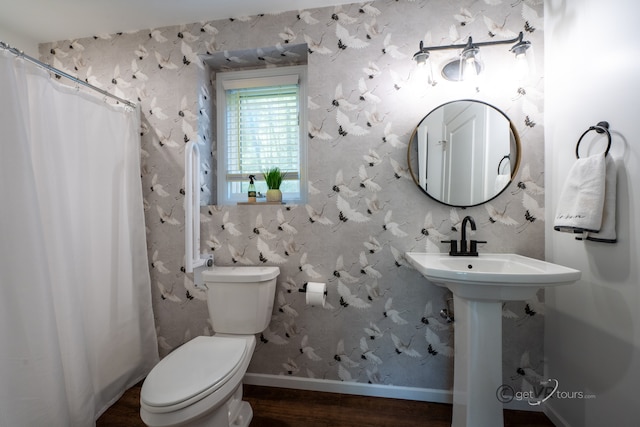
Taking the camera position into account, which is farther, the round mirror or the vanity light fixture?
the round mirror

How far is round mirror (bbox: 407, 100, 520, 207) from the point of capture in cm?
136

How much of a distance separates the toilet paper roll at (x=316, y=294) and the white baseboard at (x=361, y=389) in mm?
526

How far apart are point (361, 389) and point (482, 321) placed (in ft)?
2.79

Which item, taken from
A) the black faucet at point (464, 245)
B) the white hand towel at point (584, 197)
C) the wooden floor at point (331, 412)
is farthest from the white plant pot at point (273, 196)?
the white hand towel at point (584, 197)

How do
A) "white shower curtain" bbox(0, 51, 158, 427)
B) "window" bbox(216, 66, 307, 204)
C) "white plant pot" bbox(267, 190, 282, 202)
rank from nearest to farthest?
1. "white shower curtain" bbox(0, 51, 158, 427)
2. "white plant pot" bbox(267, 190, 282, 202)
3. "window" bbox(216, 66, 307, 204)

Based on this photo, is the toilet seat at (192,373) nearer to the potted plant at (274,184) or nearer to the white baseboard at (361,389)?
the white baseboard at (361,389)

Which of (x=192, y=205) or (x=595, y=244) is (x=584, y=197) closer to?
(x=595, y=244)

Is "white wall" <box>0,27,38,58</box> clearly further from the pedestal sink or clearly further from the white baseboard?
the pedestal sink

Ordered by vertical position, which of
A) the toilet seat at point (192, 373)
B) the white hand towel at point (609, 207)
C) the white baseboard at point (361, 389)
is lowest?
the white baseboard at point (361, 389)

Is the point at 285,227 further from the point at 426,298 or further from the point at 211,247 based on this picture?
the point at 426,298

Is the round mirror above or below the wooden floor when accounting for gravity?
above

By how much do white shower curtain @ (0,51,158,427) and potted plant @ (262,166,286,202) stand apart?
0.83 meters

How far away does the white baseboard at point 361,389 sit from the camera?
1.42 m

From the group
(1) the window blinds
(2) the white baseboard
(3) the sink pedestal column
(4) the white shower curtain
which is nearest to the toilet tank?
(2) the white baseboard
